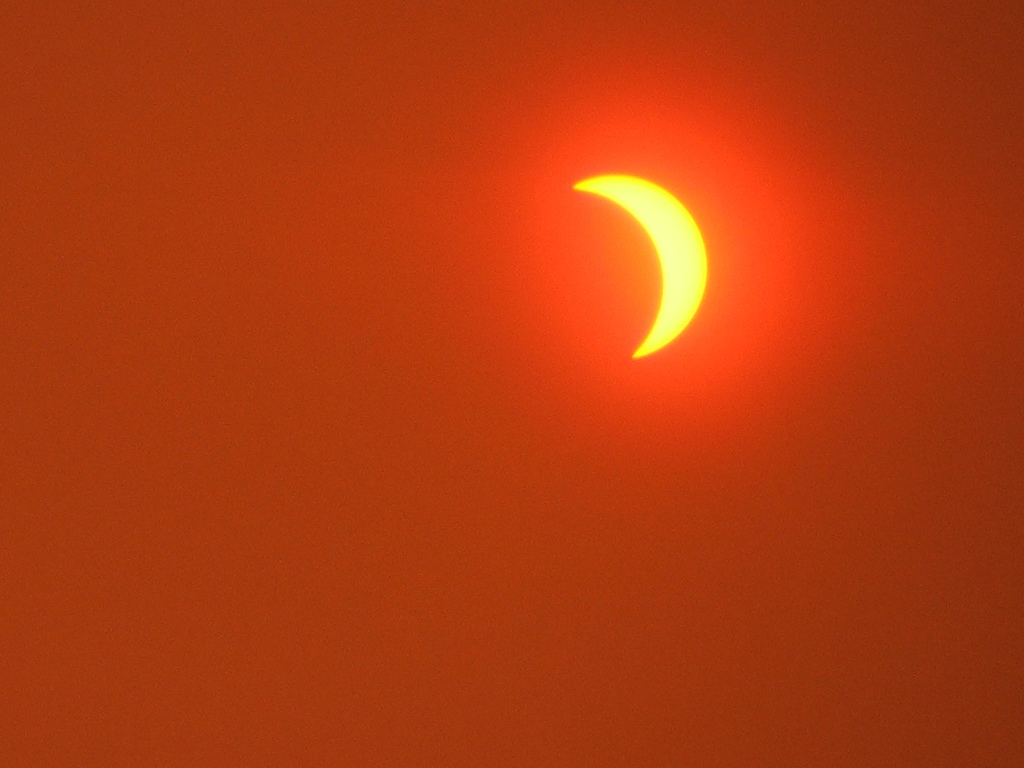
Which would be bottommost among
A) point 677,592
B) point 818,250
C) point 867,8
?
point 677,592

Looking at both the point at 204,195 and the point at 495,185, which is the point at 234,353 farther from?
the point at 495,185

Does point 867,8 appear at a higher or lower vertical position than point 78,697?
higher

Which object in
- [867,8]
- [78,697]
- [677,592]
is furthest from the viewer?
[867,8]

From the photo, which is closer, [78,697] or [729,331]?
[78,697]

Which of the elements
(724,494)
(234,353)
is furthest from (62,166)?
(724,494)

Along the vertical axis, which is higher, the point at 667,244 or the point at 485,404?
the point at 667,244
